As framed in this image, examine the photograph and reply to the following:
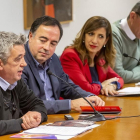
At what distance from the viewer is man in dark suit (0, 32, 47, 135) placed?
2.01m

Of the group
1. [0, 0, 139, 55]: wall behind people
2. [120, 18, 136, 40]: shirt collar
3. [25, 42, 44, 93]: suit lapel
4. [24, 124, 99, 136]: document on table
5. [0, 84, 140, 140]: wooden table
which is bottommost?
[0, 84, 140, 140]: wooden table

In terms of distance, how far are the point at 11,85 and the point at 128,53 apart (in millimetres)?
2439

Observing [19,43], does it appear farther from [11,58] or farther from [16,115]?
[16,115]

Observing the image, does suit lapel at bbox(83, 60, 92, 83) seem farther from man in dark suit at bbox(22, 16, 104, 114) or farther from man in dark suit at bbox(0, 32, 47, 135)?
man in dark suit at bbox(0, 32, 47, 135)

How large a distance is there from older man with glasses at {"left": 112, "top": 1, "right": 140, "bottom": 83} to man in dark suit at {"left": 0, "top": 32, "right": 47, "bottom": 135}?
2.05m

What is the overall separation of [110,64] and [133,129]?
66.1 inches

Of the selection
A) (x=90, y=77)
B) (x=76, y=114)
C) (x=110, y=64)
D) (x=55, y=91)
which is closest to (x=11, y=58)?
(x=76, y=114)

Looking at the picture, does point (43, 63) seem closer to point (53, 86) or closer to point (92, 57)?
point (53, 86)

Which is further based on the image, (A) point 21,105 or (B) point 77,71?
(B) point 77,71

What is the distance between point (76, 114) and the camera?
8.29 ft

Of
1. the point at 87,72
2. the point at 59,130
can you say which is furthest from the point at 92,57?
the point at 59,130

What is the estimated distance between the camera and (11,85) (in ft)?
7.02

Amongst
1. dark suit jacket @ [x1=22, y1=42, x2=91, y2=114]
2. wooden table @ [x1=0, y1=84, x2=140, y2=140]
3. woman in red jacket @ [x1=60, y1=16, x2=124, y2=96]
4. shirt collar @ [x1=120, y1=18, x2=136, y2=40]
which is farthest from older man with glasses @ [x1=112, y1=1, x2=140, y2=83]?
wooden table @ [x1=0, y1=84, x2=140, y2=140]

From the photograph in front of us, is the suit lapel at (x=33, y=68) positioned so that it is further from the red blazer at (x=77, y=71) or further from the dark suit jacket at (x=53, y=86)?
the red blazer at (x=77, y=71)
